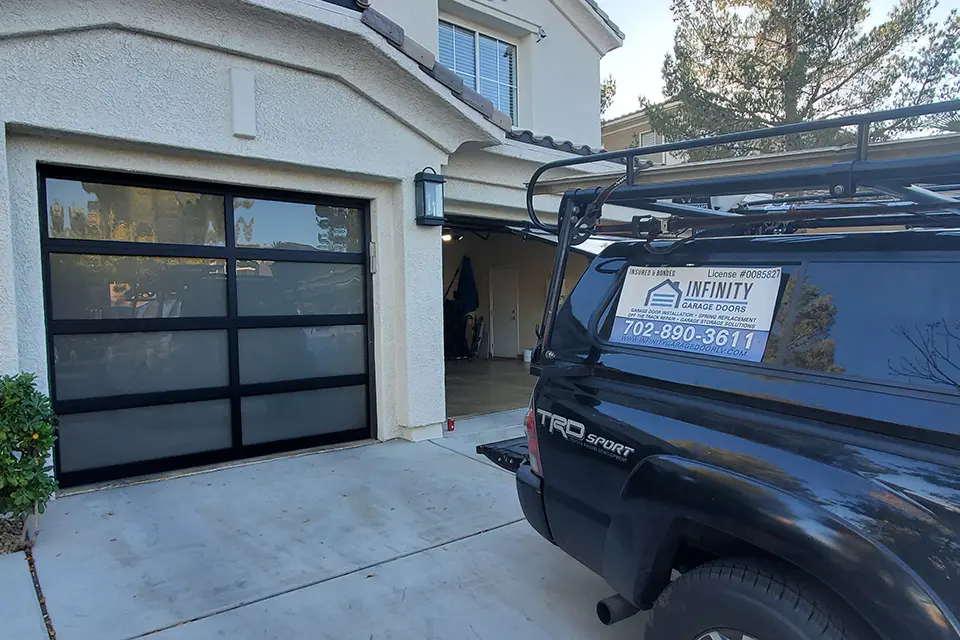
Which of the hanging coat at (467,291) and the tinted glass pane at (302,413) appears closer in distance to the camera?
the tinted glass pane at (302,413)

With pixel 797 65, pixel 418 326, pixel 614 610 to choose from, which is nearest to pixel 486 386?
pixel 418 326

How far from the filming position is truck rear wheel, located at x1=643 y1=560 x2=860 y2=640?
1.73m

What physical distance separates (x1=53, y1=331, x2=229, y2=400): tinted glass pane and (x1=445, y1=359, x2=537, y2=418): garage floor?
3.15 meters

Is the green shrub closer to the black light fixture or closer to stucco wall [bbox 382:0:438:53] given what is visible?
the black light fixture

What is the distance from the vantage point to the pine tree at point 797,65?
13.2 metres

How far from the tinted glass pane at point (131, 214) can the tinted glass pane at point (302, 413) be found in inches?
61.7

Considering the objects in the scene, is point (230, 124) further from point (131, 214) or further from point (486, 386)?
point (486, 386)

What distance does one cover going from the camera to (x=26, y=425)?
366 cm

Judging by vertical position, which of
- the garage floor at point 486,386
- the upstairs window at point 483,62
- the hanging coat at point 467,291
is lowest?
the garage floor at point 486,386

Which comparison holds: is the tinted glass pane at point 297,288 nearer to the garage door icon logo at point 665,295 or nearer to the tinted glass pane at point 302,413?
the tinted glass pane at point 302,413

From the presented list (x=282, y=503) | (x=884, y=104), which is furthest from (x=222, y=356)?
(x=884, y=104)

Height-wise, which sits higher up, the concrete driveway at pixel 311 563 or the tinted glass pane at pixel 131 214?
the tinted glass pane at pixel 131 214

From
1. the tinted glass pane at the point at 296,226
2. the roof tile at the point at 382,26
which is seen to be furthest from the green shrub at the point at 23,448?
the roof tile at the point at 382,26

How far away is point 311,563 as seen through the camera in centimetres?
355
